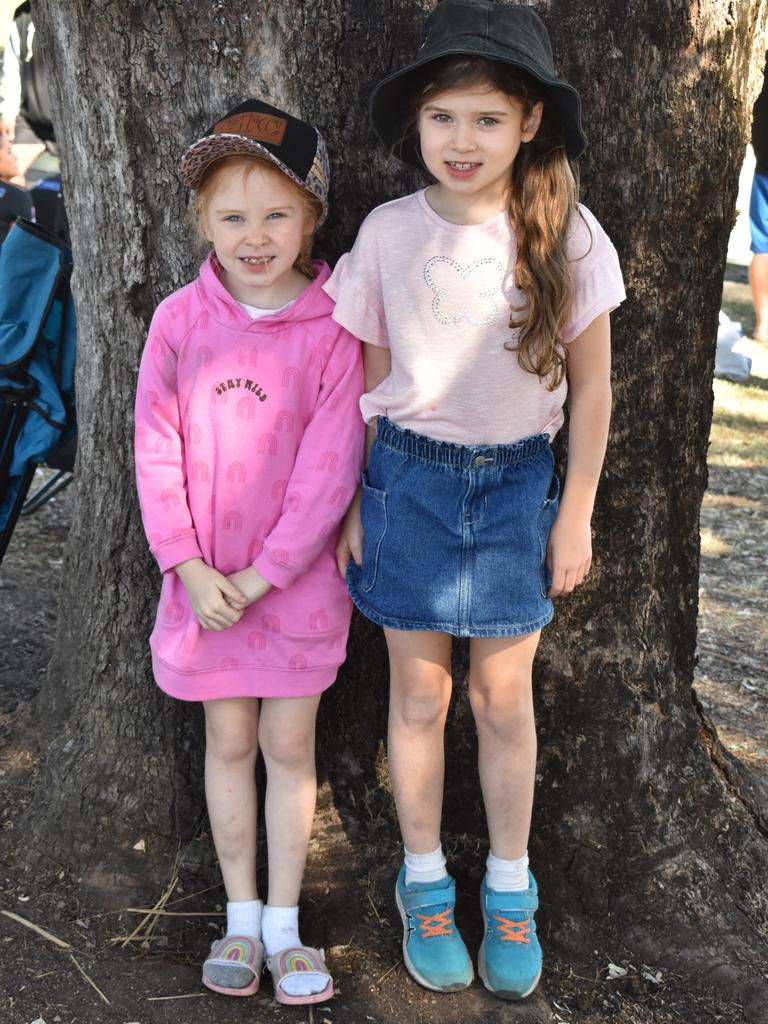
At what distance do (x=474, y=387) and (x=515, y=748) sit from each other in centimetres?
81

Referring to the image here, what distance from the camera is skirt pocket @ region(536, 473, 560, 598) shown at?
2564mm

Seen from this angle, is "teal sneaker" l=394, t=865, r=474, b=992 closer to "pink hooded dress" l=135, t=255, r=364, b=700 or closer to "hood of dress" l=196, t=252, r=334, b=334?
"pink hooded dress" l=135, t=255, r=364, b=700

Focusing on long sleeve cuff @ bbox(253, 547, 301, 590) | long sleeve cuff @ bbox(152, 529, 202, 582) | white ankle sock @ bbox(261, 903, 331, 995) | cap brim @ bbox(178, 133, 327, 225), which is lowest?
white ankle sock @ bbox(261, 903, 331, 995)

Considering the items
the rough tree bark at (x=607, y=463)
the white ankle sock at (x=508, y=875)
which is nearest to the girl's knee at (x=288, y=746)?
the rough tree bark at (x=607, y=463)

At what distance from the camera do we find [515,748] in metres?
2.70

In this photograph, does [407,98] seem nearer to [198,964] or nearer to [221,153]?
[221,153]

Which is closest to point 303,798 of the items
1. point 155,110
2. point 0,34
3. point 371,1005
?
point 371,1005

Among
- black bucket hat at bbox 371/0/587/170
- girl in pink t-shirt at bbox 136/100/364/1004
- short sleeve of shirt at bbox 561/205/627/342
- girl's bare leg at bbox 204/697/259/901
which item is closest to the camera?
black bucket hat at bbox 371/0/587/170

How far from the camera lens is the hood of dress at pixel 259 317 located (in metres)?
2.54

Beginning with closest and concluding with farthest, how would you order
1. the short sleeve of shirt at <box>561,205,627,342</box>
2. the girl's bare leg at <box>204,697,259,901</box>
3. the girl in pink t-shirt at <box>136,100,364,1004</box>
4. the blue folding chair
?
the short sleeve of shirt at <box>561,205,627,342</box> < the girl in pink t-shirt at <box>136,100,364,1004</box> < the girl's bare leg at <box>204,697,259,901</box> < the blue folding chair

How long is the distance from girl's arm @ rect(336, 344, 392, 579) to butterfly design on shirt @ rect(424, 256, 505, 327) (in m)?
0.19

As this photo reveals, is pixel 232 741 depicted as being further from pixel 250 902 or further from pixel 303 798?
pixel 250 902

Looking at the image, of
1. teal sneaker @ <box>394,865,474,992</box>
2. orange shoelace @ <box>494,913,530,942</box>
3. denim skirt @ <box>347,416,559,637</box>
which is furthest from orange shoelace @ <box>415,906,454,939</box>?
denim skirt @ <box>347,416,559,637</box>

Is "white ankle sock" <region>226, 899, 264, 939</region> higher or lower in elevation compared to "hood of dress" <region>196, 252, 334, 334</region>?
lower
